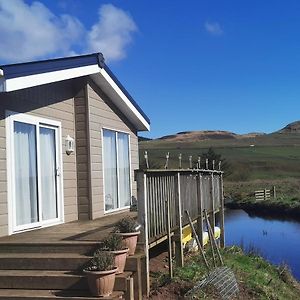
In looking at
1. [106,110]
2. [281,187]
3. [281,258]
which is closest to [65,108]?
[106,110]

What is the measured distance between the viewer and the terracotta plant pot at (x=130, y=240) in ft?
20.1

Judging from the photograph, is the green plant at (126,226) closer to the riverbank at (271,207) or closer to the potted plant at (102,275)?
the potted plant at (102,275)

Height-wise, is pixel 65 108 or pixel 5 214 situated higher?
pixel 65 108

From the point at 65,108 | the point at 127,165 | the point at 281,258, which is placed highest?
the point at 65,108

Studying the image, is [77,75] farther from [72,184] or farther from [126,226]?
[126,226]

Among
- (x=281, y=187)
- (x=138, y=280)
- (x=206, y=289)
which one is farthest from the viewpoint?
(x=281, y=187)

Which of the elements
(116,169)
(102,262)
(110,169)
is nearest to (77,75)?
(110,169)

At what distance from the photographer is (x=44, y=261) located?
611 centimetres

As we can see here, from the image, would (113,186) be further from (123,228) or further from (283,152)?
(283,152)

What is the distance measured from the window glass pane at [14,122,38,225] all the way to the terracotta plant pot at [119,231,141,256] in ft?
7.56

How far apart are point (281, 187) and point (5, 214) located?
44676mm

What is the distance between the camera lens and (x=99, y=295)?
537 centimetres

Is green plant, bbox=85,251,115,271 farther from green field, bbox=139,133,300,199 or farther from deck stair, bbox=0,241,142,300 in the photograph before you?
green field, bbox=139,133,300,199

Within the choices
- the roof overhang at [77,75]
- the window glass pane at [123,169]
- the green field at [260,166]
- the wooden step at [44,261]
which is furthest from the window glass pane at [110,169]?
the green field at [260,166]
